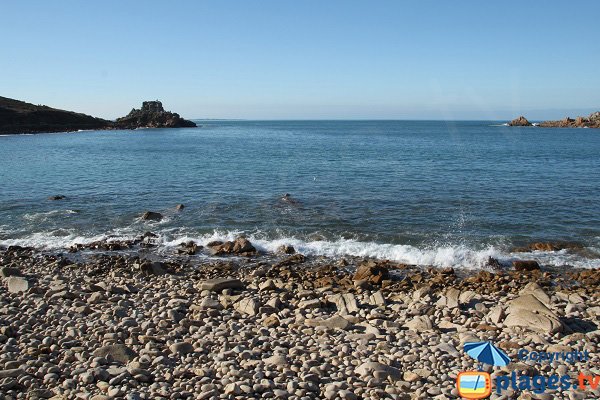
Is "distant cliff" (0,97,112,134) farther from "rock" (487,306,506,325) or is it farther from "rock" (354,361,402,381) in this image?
"rock" (487,306,506,325)

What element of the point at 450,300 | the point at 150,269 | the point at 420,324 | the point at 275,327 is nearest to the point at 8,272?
the point at 150,269

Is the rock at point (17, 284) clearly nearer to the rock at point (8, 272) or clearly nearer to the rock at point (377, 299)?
the rock at point (8, 272)

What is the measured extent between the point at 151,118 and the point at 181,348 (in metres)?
183

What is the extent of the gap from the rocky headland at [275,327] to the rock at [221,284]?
0.08 meters

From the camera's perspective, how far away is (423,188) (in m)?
36.3

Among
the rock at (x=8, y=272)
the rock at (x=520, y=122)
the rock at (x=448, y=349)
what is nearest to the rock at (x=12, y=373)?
the rock at (x=8, y=272)

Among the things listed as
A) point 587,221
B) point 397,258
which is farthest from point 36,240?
point 587,221

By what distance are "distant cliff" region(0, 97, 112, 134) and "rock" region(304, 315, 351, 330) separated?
5280 inches

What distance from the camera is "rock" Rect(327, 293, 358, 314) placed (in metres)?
14.2

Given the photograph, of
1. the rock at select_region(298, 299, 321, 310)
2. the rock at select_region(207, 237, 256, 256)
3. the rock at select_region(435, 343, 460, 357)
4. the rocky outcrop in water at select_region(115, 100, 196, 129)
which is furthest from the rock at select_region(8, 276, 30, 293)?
the rocky outcrop in water at select_region(115, 100, 196, 129)

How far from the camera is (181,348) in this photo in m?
11.3

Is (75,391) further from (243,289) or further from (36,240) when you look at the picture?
(36,240)

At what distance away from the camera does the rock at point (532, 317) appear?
12.3 meters

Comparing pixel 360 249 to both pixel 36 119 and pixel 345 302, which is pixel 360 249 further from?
pixel 36 119
